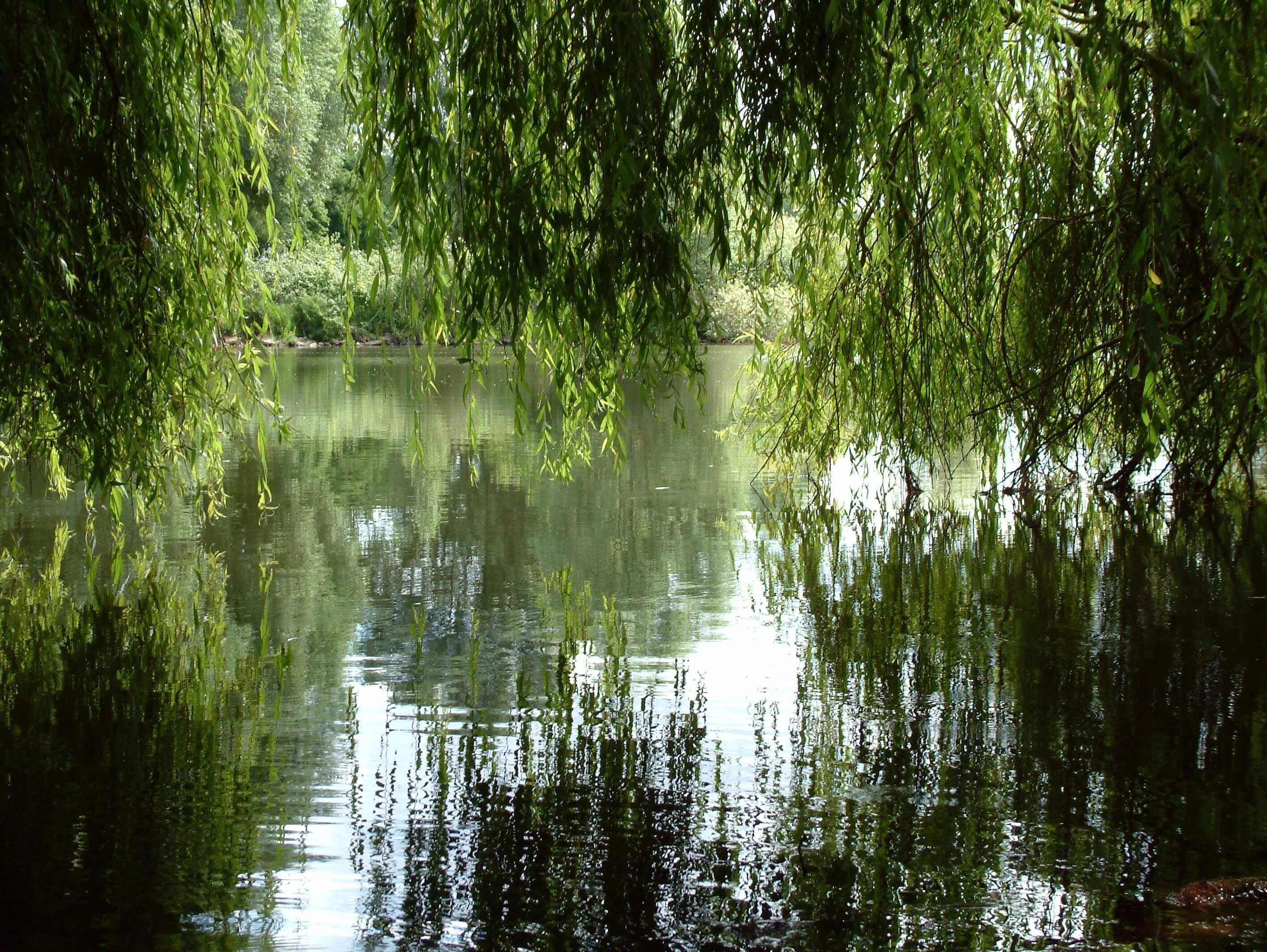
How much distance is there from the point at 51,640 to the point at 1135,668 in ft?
12.1

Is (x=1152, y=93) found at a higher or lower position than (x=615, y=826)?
higher

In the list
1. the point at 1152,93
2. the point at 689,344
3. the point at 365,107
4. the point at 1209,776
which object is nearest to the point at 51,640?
the point at 365,107

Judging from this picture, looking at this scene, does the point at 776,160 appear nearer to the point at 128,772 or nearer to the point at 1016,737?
the point at 1016,737

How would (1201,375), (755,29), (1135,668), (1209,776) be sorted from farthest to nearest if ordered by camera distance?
(1201,375), (1135,668), (755,29), (1209,776)

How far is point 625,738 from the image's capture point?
11.6 feet

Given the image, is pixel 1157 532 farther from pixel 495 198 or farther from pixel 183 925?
pixel 183 925

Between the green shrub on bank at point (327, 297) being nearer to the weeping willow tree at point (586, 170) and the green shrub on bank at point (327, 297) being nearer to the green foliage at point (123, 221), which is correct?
the green foliage at point (123, 221)

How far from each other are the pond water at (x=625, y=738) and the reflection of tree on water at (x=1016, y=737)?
13 mm

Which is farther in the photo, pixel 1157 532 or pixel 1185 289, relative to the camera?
pixel 1157 532

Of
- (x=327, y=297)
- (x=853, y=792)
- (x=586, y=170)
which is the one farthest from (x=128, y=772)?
(x=327, y=297)

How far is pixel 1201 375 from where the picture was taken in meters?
4.91

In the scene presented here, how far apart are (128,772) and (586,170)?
6.56ft

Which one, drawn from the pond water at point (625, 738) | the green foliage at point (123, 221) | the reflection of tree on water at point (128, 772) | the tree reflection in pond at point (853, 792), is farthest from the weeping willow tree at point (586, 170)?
the tree reflection in pond at point (853, 792)

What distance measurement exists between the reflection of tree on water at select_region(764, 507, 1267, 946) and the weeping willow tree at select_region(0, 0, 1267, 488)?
91 centimetres
